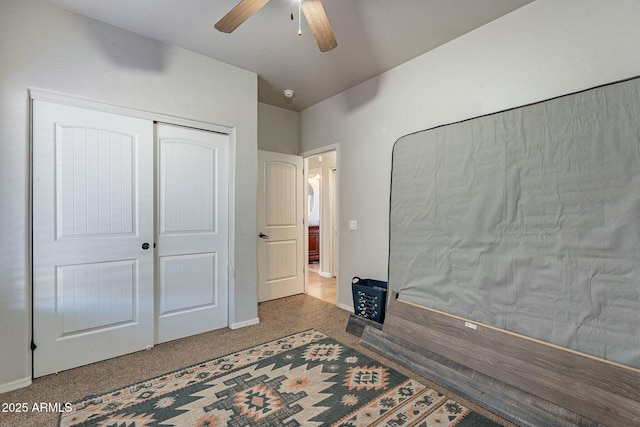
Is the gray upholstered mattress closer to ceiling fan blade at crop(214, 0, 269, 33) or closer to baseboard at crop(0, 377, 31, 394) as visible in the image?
ceiling fan blade at crop(214, 0, 269, 33)

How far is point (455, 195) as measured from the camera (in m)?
2.41

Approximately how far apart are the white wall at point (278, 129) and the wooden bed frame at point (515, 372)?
111 inches

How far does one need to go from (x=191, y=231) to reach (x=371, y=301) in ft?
6.20

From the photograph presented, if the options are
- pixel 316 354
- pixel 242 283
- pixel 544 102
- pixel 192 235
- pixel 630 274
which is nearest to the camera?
pixel 630 274

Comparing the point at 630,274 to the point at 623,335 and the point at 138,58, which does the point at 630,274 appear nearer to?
the point at 623,335

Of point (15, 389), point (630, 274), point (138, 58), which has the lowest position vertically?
point (15, 389)

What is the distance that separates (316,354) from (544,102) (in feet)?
8.22

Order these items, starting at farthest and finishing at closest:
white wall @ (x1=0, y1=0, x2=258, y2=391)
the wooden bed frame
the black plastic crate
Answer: the black plastic crate → white wall @ (x1=0, y1=0, x2=258, y2=391) → the wooden bed frame

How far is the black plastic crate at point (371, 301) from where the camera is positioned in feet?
9.41

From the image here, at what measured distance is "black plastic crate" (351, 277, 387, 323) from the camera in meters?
2.87

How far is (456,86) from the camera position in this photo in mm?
2586

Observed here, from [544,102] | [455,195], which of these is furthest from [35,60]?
[544,102]

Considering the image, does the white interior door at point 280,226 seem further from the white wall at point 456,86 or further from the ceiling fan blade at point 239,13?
the ceiling fan blade at point 239,13

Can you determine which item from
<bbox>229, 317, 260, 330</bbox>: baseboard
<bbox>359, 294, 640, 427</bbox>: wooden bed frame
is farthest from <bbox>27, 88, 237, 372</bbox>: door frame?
<bbox>359, 294, 640, 427</bbox>: wooden bed frame
